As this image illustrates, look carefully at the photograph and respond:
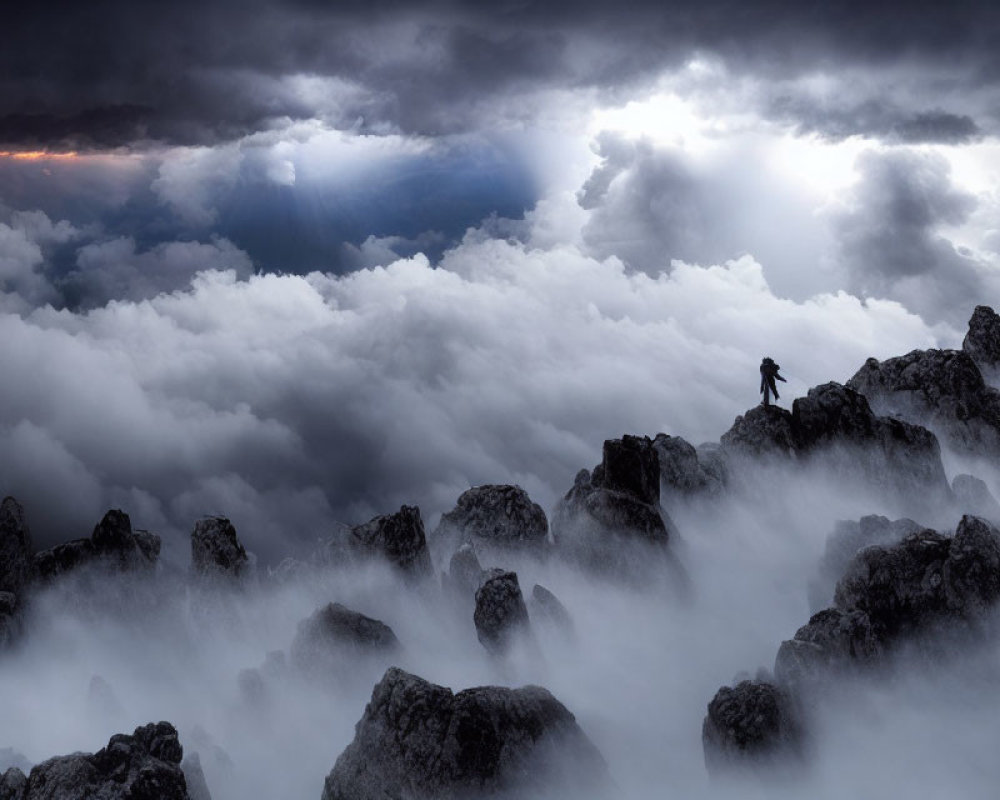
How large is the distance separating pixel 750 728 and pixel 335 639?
41858 mm

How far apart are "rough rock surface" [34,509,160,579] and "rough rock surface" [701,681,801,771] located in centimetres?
6998

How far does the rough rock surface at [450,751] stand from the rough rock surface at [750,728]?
28.5ft

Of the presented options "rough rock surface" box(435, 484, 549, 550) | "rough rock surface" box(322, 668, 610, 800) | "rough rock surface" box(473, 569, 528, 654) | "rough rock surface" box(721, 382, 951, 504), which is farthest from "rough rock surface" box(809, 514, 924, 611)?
"rough rock surface" box(322, 668, 610, 800)

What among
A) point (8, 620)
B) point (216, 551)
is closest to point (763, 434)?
point (216, 551)

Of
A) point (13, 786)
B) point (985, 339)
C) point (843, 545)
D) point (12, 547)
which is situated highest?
point (985, 339)

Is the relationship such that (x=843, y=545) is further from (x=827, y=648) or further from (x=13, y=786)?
(x=13, y=786)

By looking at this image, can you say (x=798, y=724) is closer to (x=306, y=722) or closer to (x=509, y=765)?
(x=509, y=765)

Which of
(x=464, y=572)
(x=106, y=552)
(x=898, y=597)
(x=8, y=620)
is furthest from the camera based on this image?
(x=106, y=552)

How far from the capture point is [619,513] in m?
99.8

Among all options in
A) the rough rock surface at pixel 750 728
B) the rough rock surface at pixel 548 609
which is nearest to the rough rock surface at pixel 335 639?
the rough rock surface at pixel 548 609

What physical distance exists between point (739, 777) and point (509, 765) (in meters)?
16.2

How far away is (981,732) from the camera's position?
6344 centimetres

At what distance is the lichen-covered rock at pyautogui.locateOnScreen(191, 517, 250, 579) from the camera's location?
10706 cm

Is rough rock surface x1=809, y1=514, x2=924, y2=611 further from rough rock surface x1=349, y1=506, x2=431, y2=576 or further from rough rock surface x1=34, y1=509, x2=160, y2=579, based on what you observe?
rough rock surface x1=34, y1=509, x2=160, y2=579
